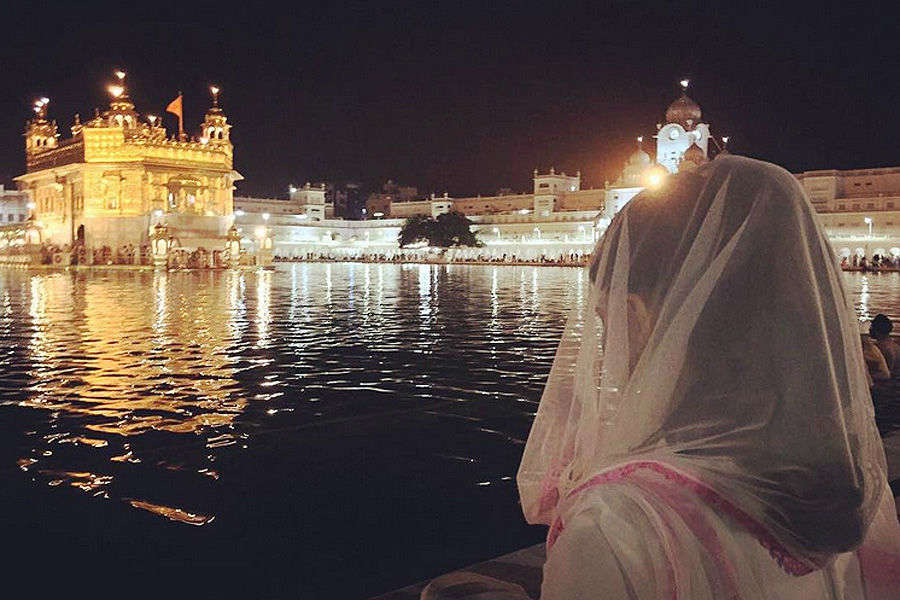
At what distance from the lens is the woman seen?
51.0 inches

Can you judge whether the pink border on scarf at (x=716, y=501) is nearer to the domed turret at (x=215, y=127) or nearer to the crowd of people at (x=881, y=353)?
the crowd of people at (x=881, y=353)

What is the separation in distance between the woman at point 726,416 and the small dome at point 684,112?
71078mm

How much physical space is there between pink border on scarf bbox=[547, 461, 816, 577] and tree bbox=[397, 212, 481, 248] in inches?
3401

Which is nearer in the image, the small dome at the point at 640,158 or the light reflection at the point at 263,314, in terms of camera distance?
the light reflection at the point at 263,314

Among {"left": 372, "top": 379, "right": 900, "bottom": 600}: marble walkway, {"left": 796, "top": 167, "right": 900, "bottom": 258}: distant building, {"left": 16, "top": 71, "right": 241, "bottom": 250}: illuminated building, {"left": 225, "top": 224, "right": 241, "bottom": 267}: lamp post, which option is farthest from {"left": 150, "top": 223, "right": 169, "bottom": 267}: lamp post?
{"left": 796, "top": 167, "right": 900, "bottom": 258}: distant building

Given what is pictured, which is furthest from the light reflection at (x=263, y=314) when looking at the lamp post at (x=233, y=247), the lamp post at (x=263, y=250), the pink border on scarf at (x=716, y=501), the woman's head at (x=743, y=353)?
the lamp post at (x=263, y=250)

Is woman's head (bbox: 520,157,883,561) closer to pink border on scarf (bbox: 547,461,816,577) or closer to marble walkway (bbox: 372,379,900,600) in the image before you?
pink border on scarf (bbox: 547,461,816,577)

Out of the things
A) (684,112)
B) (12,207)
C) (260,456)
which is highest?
(684,112)

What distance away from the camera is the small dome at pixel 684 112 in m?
68.9

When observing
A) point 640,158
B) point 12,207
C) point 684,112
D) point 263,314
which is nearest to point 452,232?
point 640,158

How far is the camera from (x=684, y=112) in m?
68.9

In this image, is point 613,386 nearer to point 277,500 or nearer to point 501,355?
point 277,500

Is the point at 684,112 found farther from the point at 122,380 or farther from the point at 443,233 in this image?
the point at 122,380

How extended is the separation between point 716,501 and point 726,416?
16cm
